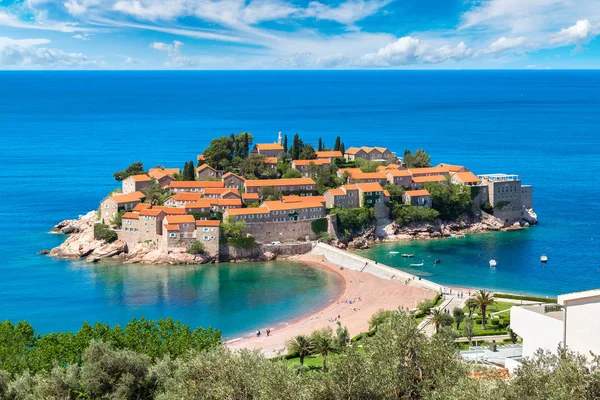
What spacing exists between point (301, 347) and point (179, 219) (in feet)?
94.7

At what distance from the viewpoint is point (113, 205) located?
70.1 meters

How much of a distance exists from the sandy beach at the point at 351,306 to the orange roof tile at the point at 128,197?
20091 mm

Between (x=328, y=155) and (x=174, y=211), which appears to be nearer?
(x=174, y=211)

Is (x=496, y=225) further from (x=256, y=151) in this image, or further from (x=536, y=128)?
(x=536, y=128)

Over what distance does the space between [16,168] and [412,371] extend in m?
103

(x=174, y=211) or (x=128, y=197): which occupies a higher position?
(x=128, y=197)

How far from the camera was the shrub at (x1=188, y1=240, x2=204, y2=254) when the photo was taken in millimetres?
65125

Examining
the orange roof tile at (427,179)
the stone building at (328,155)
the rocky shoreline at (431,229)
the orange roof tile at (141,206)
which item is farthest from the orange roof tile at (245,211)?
the orange roof tile at (427,179)

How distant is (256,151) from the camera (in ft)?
272

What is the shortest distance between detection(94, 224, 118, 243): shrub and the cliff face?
372 mm

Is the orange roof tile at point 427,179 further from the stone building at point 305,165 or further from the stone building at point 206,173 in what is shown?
the stone building at point 206,173

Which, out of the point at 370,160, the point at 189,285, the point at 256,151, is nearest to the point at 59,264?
the point at 189,285

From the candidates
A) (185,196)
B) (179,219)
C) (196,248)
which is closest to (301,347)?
(196,248)

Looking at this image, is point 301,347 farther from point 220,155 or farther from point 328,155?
point 328,155
